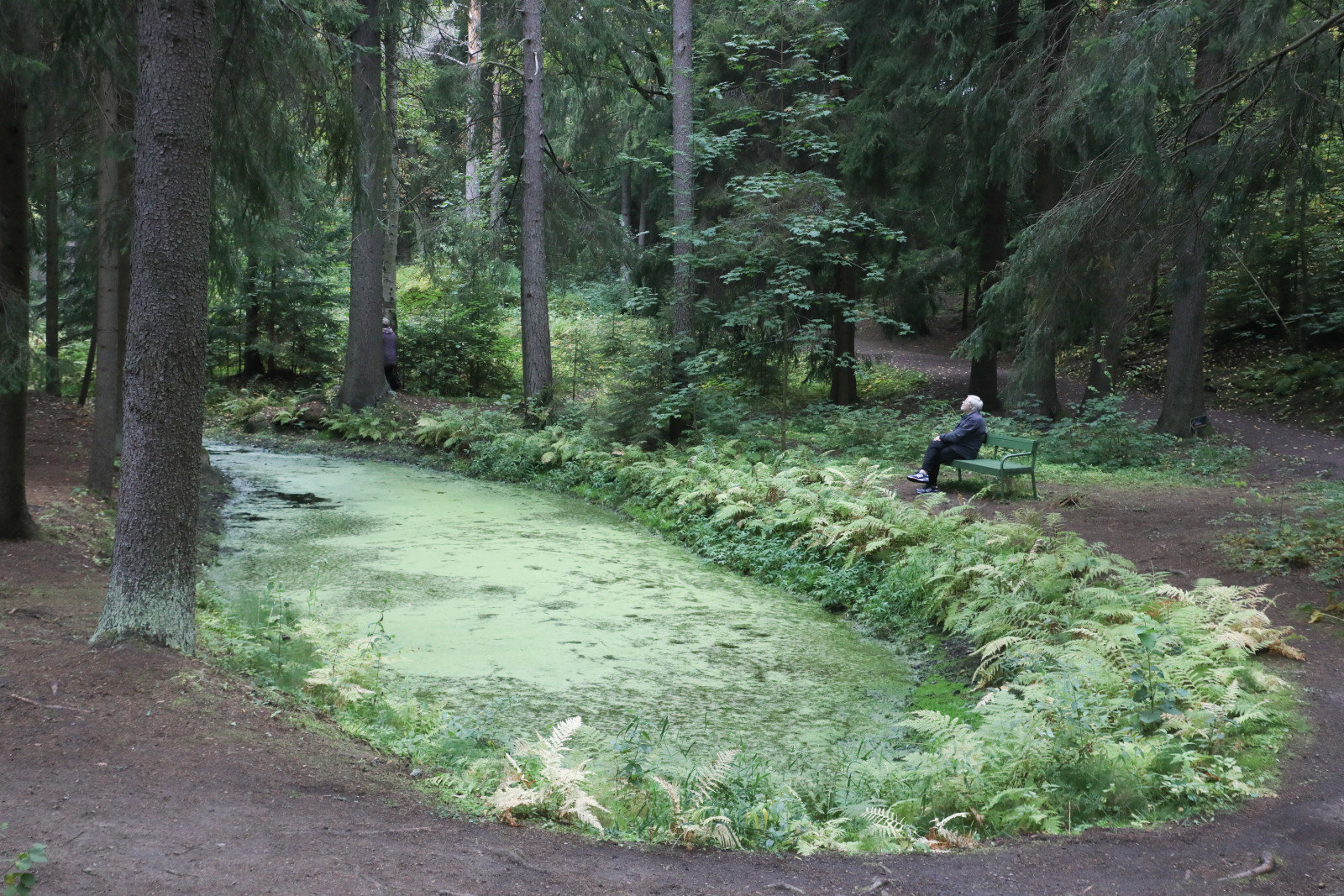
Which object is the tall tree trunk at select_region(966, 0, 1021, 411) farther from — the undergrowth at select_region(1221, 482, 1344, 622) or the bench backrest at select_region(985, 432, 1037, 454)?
the undergrowth at select_region(1221, 482, 1344, 622)

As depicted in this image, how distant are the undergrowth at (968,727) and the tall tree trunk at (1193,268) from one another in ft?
8.64

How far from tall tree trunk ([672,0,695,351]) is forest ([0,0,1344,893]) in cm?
7

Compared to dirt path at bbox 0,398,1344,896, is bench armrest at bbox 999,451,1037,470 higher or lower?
higher

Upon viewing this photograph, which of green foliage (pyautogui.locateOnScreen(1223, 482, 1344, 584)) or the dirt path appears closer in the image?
the dirt path

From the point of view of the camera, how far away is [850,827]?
15.0 ft

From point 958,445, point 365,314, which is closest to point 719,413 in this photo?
point 958,445

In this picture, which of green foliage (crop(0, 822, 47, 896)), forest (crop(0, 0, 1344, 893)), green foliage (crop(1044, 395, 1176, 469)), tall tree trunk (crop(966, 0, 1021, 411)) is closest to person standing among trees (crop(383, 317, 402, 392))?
forest (crop(0, 0, 1344, 893))

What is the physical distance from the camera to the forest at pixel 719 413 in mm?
5168

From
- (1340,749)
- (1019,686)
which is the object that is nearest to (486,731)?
(1019,686)

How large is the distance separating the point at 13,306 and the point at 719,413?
10.2 metres

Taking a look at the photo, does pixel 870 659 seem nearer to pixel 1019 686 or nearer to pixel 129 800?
pixel 1019 686

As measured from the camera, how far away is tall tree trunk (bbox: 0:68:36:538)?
7.06 meters

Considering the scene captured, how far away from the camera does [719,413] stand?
616 inches

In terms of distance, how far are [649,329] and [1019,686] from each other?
36.5 ft
